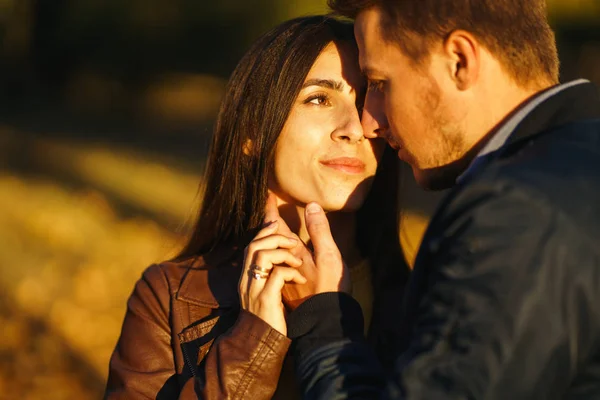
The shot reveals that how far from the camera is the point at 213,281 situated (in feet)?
11.8

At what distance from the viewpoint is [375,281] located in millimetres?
3803

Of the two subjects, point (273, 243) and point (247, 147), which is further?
point (247, 147)

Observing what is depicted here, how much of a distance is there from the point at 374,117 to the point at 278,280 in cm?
75

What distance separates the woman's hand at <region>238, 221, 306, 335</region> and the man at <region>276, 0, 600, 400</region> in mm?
114

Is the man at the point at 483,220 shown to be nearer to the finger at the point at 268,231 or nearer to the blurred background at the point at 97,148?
the finger at the point at 268,231

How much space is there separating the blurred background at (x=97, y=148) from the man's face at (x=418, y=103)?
1.58 metres

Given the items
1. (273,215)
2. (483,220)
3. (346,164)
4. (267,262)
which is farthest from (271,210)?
(483,220)

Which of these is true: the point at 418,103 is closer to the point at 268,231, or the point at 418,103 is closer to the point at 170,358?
the point at 268,231

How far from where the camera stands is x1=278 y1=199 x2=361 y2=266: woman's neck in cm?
382

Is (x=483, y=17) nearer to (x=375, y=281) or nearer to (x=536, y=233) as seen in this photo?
(x=536, y=233)

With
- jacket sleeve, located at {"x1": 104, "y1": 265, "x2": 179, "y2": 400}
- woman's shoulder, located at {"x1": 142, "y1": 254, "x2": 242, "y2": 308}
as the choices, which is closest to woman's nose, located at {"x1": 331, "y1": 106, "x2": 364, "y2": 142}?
woman's shoulder, located at {"x1": 142, "y1": 254, "x2": 242, "y2": 308}

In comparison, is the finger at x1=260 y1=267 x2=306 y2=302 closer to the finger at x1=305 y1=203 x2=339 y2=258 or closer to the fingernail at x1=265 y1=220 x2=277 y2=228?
the finger at x1=305 y1=203 x2=339 y2=258

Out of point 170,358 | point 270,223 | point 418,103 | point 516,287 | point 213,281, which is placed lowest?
point 170,358

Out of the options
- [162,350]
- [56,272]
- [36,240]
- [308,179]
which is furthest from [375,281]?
[36,240]
